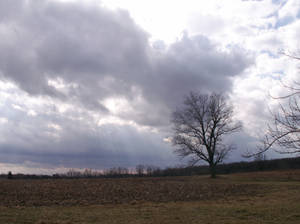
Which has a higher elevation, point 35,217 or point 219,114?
point 219,114

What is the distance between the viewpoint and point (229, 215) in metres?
14.7

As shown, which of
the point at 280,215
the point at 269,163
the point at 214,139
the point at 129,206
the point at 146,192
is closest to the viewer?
the point at 280,215

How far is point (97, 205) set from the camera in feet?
62.8

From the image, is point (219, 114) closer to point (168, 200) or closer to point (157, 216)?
point (168, 200)

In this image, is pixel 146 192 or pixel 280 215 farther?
pixel 146 192

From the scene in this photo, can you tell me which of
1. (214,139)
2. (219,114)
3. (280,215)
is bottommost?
Answer: (280,215)

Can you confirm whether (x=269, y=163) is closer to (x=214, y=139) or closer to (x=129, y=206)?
(x=214, y=139)

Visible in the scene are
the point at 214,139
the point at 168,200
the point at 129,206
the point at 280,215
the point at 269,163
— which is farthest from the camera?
the point at 269,163

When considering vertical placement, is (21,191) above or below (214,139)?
below

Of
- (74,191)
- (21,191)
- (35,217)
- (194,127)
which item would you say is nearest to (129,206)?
(35,217)

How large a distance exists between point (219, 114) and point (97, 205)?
29.8 meters

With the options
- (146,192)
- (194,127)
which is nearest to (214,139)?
(194,127)

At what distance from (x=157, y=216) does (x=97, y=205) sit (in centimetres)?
579

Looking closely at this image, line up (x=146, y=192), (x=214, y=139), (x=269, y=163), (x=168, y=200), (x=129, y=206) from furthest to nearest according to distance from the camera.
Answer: (x=269, y=163) → (x=214, y=139) → (x=146, y=192) → (x=168, y=200) → (x=129, y=206)
